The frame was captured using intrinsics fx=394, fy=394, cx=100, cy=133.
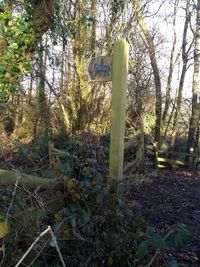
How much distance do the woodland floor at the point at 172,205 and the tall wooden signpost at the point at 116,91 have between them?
2.03ft

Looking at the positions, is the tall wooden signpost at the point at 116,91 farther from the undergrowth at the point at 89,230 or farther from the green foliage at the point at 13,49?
the green foliage at the point at 13,49

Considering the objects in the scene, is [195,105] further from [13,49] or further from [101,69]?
[101,69]

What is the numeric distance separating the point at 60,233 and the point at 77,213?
10.1 inches

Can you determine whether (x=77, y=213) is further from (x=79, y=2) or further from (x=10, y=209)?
(x=79, y=2)

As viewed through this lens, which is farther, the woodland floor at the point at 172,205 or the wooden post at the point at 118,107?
the wooden post at the point at 118,107

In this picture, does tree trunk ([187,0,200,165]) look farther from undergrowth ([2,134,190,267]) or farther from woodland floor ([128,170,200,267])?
undergrowth ([2,134,190,267])

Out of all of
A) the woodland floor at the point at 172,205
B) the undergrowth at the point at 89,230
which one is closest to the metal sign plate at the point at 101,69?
the woodland floor at the point at 172,205

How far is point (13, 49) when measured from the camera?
7.57 m

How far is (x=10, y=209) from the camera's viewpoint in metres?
2.63

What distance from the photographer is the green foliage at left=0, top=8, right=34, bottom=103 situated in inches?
295

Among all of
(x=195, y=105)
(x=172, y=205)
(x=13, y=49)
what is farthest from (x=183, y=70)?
(x=172, y=205)

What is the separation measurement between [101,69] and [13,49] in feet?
9.85

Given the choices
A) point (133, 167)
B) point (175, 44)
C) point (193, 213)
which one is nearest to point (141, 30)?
point (175, 44)

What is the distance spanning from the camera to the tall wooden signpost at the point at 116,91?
16.3 feet
